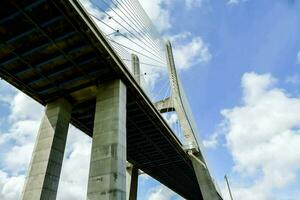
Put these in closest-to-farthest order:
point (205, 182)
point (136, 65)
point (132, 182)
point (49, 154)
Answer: point (49, 154) → point (205, 182) → point (132, 182) → point (136, 65)

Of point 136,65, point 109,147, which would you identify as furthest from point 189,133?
point 109,147

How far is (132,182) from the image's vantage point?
3500cm

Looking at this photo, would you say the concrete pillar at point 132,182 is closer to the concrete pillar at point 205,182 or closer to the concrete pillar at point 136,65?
the concrete pillar at point 205,182

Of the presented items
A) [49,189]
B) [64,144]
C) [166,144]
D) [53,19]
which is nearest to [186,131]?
[166,144]

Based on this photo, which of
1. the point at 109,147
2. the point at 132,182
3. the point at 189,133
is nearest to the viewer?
the point at 109,147

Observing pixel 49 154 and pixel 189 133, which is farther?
pixel 189 133

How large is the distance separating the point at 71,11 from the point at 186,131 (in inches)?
893

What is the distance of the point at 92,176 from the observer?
13.5 metres

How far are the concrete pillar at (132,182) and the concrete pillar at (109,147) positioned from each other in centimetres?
2125

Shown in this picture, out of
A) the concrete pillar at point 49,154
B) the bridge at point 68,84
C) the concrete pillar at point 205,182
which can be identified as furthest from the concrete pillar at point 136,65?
the concrete pillar at point 49,154

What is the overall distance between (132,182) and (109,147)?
22.9 meters

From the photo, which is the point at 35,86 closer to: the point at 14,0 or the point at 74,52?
the point at 74,52

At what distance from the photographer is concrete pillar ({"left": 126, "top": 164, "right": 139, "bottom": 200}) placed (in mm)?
34812

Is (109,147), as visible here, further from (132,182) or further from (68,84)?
(132,182)
